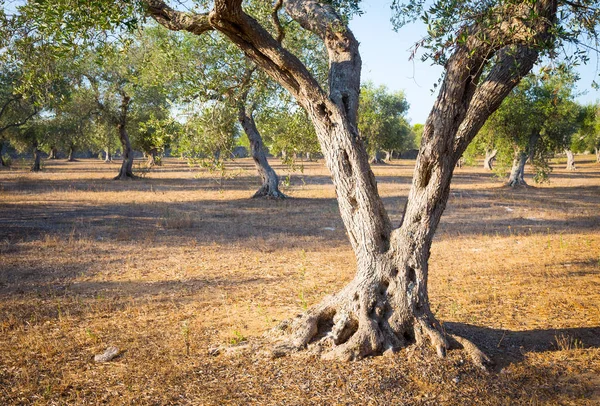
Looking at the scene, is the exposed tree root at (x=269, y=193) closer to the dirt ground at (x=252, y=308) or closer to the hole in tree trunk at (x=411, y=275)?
the dirt ground at (x=252, y=308)

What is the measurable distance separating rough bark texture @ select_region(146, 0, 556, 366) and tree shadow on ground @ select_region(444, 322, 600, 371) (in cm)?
60

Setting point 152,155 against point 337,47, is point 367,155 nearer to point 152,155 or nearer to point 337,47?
point 337,47

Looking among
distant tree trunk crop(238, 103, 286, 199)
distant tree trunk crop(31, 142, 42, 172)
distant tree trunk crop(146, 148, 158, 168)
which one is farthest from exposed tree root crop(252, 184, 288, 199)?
distant tree trunk crop(31, 142, 42, 172)

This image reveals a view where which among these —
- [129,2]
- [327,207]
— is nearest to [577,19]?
[129,2]

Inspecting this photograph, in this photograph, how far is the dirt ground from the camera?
501 cm

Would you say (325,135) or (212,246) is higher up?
(325,135)

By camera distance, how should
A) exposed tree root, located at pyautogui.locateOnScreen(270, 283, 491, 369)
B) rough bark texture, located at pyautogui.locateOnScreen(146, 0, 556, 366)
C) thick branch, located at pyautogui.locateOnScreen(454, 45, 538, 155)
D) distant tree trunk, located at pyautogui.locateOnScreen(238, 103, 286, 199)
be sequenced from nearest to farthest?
thick branch, located at pyautogui.locateOnScreen(454, 45, 538, 155), rough bark texture, located at pyautogui.locateOnScreen(146, 0, 556, 366), exposed tree root, located at pyautogui.locateOnScreen(270, 283, 491, 369), distant tree trunk, located at pyautogui.locateOnScreen(238, 103, 286, 199)

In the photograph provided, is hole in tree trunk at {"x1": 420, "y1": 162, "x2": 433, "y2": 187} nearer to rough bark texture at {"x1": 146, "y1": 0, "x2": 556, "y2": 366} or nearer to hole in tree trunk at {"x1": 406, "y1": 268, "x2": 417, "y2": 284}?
rough bark texture at {"x1": 146, "y1": 0, "x2": 556, "y2": 366}

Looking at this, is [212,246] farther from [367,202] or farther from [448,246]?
[367,202]

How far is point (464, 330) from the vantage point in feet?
21.8

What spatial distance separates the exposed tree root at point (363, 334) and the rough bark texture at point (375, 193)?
1 cm

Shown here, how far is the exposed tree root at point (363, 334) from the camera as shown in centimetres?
546

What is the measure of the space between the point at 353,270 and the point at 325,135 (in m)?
5.49

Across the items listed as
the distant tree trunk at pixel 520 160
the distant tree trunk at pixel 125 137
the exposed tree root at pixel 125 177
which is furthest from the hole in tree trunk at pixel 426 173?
the exposed tree root at pixel 125 177
